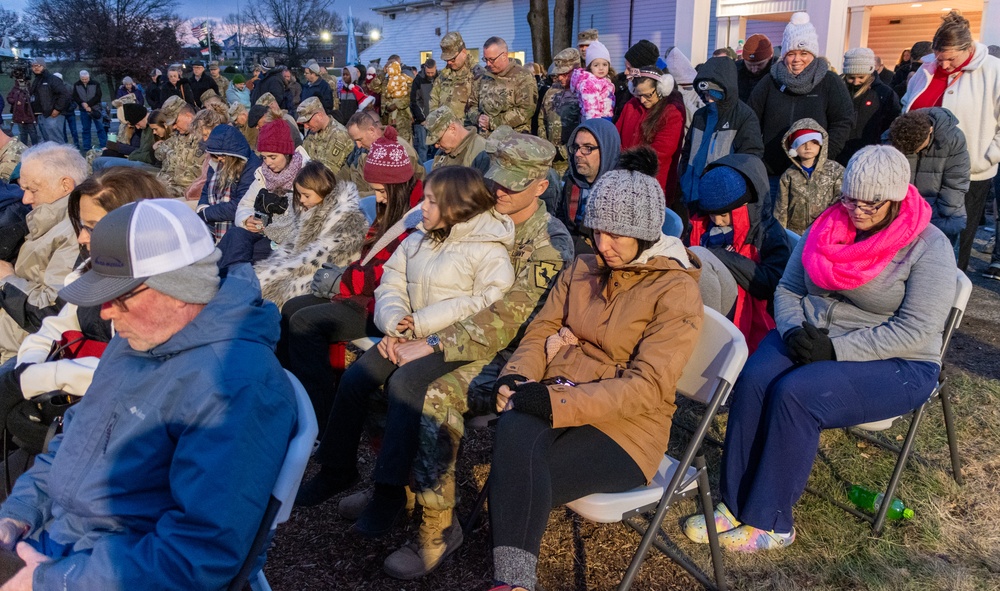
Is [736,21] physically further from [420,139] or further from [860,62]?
[860,62]

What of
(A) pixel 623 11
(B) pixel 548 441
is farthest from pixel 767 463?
(A) pixel 623 11

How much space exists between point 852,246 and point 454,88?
7053mm

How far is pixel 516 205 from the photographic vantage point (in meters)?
3.68

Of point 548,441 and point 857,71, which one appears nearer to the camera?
point 548,441

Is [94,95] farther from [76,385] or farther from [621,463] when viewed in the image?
[621,463]

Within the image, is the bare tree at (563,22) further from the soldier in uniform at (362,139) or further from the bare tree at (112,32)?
the bare tree at (112,32)

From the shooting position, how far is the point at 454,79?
9492mm

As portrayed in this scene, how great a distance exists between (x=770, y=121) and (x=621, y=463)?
4513 millimetres

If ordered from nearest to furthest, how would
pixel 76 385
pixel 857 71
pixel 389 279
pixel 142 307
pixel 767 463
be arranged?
pixel 142 307, pixel 76 385, pixel 767 463, pixel 389 279, pixel 857 71

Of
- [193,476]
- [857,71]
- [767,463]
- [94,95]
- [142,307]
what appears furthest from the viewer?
[94,95]

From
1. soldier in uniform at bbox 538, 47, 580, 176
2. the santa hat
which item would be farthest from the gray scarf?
soldier in uniform at bbox 538, 47, 580, 176

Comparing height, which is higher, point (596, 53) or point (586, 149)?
point (596, 53)

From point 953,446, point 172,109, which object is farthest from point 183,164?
point 953,446

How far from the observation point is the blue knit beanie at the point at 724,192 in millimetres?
3855
